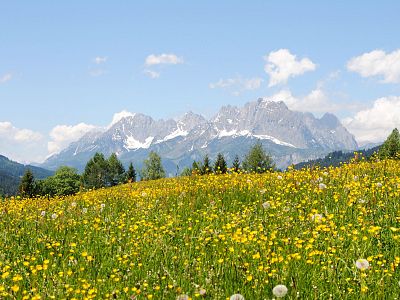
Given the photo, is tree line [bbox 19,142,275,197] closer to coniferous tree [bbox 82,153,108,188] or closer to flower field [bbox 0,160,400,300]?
coniferous tree [bbox 82,153,108,188]

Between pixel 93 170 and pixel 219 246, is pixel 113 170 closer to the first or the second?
pixel 93 170

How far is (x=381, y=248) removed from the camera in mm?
5750

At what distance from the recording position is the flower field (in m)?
4.73

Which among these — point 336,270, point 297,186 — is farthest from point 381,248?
point 297,186

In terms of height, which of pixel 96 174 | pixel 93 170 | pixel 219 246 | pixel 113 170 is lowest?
pixel 219 246

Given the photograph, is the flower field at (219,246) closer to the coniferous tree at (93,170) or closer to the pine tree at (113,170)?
the coniferous tree at (93,170)

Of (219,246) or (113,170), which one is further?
(113,170)

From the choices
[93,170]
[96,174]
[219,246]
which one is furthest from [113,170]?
[219,246]

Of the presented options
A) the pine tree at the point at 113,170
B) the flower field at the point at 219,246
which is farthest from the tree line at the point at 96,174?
the flower field at the point at 219,246

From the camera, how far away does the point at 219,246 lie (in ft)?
20.7

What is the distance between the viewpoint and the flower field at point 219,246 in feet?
15.5

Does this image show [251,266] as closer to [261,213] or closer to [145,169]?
[261,213]

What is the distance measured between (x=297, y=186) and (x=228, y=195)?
1.66 metres

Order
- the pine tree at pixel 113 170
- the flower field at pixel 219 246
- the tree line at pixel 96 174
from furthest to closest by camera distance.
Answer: the pine tree at pixel 113 170, the tree line at pixel 96 174, the flower field at pixel 219 246
